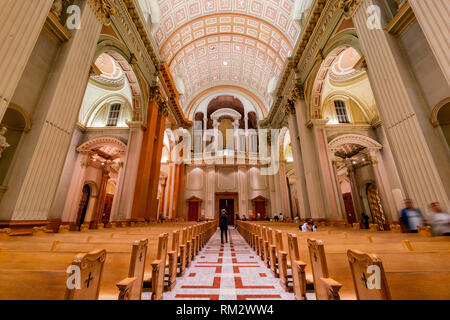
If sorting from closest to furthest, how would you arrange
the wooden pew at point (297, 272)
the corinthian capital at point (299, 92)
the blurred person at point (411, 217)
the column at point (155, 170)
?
the wooden pew at point (297, 272), the blurred person at point (411, 217), the column at point (155, 170), the corinthian capital at point (299, 92)

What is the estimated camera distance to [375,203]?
11.5 metres

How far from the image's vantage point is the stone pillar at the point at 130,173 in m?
7.12

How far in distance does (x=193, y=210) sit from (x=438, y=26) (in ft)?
51.2

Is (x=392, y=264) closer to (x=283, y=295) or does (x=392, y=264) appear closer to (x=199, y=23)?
(x=283, y=295)

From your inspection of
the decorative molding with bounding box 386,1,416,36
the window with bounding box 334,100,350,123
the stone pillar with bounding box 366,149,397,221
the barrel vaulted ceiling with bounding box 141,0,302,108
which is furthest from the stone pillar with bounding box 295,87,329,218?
the stone pillar with bounding box 366,149,397,221

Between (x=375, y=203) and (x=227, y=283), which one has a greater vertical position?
(x=375, y=203)

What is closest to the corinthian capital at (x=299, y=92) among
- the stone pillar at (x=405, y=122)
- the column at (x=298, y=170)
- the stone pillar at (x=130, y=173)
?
the column at (x=298, y=170)

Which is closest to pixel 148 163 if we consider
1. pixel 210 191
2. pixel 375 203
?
pixel 210 191

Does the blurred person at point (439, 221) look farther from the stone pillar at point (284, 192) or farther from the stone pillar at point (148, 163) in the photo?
the stone pillar at point (284, 192)

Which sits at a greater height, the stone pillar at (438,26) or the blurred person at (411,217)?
the stone pillar at (438,26)

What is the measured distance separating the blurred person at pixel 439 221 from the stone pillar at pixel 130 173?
811 cm

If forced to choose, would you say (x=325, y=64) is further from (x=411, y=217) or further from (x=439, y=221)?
(x=439, y=221)

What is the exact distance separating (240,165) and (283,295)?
1402cm

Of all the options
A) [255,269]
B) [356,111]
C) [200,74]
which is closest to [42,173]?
[255,269]
